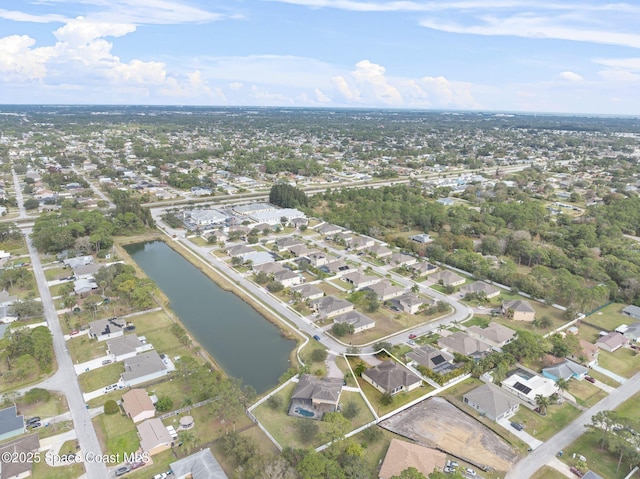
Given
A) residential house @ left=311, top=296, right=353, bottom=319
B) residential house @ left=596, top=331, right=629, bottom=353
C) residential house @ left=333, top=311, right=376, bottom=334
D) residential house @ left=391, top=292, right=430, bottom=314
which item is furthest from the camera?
residential house @ left=391, top=292, right=430, bottom=314

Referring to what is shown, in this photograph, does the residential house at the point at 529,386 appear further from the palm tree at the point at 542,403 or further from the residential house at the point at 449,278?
the residential house at the point at 449,278

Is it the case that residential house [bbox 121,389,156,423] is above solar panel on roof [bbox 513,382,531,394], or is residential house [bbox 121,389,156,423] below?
above

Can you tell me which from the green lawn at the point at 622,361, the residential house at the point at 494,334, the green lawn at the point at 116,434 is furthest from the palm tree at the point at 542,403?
the green lawn at the point at 116,434

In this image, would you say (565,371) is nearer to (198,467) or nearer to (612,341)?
Answer: (612,341)

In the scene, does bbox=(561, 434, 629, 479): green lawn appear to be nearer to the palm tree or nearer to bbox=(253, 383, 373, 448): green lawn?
the palm tree

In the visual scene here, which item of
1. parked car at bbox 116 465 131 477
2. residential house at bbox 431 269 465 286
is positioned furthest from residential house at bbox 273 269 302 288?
parked car at bbox 116 465 131 477

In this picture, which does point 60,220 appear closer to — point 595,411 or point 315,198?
point 315,198

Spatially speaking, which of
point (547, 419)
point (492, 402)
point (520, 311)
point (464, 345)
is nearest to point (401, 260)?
point (520, 311)
